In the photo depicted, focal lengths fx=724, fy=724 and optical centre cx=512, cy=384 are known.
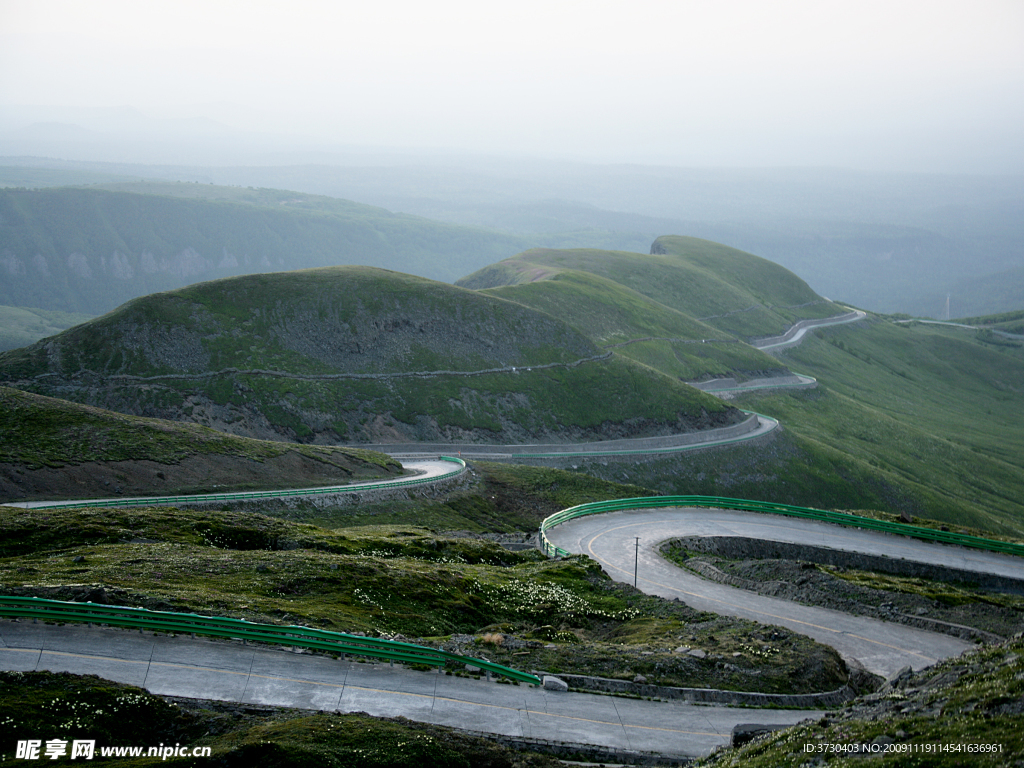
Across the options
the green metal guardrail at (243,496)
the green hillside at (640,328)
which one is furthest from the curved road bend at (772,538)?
the green hillside at (640,328)

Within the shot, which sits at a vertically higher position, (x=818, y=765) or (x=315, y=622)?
(x=818, y=765)

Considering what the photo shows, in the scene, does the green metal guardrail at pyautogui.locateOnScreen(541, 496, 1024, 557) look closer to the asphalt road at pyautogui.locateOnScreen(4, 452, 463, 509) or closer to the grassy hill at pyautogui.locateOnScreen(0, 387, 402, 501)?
the asphalt road at pyautogui.locateOnScreen(4, 452, 463, 509)

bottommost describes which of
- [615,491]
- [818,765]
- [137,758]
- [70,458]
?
[615,491]

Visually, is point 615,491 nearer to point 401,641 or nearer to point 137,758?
point 401,641

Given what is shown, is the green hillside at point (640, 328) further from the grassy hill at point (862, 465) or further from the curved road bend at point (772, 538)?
the curved road bend at point (772, 538)

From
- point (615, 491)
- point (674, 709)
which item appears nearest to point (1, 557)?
point (674, 709)

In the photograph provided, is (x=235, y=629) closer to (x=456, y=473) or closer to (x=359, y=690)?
(x=359, y=690)
